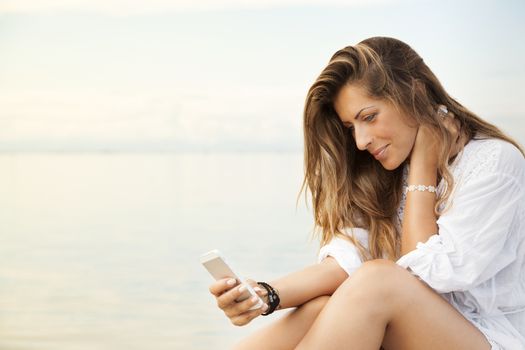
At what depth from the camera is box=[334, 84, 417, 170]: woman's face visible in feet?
7.26

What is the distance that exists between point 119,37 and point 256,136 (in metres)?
2.18

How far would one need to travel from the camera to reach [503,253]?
2.08 metres

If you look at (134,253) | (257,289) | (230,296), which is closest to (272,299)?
(257,289)

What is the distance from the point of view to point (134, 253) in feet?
17.8

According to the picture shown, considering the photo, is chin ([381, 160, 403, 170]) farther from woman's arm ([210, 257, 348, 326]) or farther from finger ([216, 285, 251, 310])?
finger ([216, 285, 251, 310])

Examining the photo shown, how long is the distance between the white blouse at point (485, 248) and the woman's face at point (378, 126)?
16 centimetres

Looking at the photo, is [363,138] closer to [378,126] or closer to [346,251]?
[378,126]

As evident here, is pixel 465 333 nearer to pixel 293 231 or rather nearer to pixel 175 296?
pixel 175 296

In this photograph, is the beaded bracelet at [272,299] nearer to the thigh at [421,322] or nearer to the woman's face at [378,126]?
the thigh at [421,322]

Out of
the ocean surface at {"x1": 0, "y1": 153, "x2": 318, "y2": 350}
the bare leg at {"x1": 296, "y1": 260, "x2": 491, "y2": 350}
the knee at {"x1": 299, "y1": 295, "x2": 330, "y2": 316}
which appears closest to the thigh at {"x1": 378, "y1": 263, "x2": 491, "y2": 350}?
the bare leg at {"x1": 296, "y1": 260, "x2": 491, "y2": 350}

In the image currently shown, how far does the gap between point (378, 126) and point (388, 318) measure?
0.55 m

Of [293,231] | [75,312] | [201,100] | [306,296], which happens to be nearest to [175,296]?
[75,312]

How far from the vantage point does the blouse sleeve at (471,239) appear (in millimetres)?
1976

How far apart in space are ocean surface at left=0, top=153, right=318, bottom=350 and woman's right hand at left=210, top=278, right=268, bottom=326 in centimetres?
173
